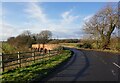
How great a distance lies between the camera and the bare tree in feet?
178

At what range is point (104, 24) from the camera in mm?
55844

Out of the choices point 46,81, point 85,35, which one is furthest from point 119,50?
point 46,81

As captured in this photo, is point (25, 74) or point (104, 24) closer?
point (25, 74)

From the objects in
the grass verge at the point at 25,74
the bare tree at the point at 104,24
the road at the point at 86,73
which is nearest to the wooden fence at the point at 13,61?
the grass verge at the point at 25,74

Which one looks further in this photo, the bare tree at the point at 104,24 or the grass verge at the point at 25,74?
the bare tree at the point at 104,24

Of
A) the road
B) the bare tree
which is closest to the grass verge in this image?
the road

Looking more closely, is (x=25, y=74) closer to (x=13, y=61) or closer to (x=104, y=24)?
(x=13, y=61)

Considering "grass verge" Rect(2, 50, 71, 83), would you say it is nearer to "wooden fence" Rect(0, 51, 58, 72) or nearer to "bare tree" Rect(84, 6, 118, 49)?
"wooden fence" Rect(0, 51, 58, 72)

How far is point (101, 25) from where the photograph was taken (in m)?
56.3

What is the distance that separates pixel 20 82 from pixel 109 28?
46.2m

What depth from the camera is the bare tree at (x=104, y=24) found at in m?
54.4

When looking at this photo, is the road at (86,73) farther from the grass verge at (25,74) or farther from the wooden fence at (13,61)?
the wooden fence at (13,61)

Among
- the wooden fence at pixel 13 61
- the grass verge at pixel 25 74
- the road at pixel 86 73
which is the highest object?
the wooden fence at pixel 13 61

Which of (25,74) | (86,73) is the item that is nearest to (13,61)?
(25,74)
